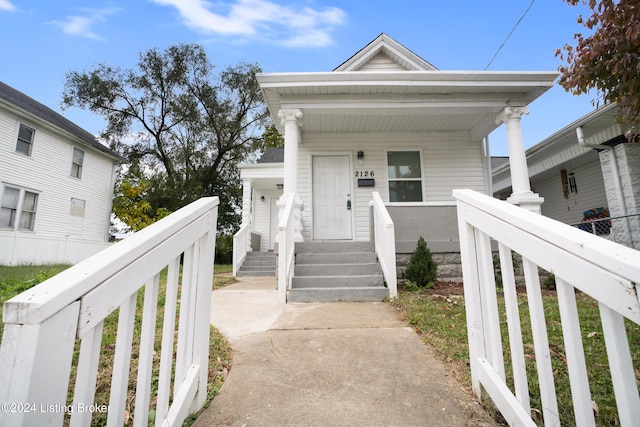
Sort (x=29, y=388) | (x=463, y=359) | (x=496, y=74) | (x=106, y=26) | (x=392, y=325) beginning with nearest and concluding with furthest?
1. (x=29, y=388)
2. (x=463, y=359)
3. (x=392, y=325)
4. (x=496, y=74)
5. (x=106, y=26)

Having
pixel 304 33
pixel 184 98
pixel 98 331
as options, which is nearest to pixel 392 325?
pixel 98 331

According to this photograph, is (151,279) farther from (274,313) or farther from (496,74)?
(496,74)

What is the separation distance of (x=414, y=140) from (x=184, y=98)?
632 inches

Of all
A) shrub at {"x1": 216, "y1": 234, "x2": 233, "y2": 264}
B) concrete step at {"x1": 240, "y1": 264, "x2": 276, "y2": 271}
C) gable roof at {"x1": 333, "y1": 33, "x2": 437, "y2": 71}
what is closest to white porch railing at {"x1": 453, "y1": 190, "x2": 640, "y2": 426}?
gable roof at {"x1": 333, "y1": 33, "x2": 437, "y2": 71}

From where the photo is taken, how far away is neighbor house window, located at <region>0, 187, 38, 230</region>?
991 centimetres

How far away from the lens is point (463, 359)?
2.01m

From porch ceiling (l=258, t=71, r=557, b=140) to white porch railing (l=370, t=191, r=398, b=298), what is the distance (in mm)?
1967

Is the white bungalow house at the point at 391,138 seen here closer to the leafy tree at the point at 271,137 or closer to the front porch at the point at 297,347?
the front porch at the point at 297,347

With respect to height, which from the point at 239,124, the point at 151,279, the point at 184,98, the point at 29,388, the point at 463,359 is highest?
the point at 184,98

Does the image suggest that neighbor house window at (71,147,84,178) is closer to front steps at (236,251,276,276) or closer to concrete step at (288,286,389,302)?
front steps at (236,251,276,276)

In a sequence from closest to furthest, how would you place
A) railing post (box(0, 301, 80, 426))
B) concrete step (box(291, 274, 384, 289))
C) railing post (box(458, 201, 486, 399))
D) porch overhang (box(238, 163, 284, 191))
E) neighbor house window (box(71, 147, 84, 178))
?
railing post (box(0, 301, 80, 426)) → railing post (box(458, 201, 486, 399)) → concrete step (box(291, 274, 384, 289)) → porch overhang (box(238, 163, 284, 191)) → neighbor house window (box(71, 147, 84, 178))

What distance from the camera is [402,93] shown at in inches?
226

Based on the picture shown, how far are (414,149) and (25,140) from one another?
527 inches

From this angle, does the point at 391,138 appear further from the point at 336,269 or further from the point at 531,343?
the point at 531,343
